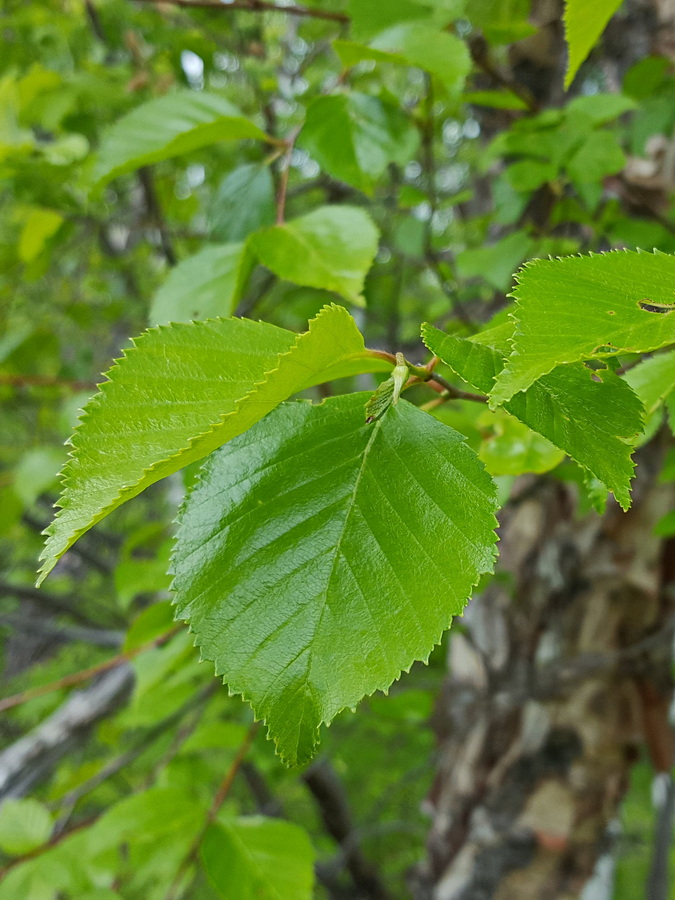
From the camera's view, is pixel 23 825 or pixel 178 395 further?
pixel 23 825

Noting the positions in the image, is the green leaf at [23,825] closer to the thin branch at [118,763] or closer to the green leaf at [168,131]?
the thin branch at [118,763]

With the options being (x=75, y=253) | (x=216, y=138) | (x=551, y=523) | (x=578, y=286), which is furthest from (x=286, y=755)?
(x=75, y=253)

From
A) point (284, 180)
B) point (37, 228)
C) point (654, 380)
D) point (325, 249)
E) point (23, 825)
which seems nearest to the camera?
point (654, 380)

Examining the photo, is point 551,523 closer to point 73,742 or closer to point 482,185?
point 482,185

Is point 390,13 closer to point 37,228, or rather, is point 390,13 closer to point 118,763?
point 37,228

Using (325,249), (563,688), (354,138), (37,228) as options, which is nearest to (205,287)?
(325,249)

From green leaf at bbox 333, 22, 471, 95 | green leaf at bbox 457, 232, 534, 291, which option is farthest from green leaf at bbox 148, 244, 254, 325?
green leaf at bbox 457, 232, 534, 291
